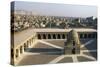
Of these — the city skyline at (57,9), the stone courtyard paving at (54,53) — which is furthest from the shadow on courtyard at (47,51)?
the city skyline at (57,9)

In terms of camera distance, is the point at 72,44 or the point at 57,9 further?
the point at 72,44

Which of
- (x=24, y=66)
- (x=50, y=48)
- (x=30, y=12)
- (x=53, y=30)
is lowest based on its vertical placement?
(x=24, y=66)

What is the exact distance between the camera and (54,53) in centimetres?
309

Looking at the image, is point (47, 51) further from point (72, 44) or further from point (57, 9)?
point (57, 9)

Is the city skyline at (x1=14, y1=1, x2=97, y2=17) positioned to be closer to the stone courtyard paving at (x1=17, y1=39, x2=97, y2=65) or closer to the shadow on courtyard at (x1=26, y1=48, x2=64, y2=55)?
the stone courtyard paving at (x1=17, y1=39, x2=97, y2=65)

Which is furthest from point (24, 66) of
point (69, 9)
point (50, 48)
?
point (69, 9)

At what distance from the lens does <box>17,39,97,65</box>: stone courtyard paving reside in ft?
9.72

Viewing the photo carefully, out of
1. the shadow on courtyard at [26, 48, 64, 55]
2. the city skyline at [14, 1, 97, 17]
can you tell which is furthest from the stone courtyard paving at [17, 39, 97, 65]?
the city skyline at [14, 1, 97, 17]

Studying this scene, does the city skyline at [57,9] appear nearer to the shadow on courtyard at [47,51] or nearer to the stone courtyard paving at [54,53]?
the stone courtyard paving at [54,53]

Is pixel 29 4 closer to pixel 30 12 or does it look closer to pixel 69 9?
pixel 30 12

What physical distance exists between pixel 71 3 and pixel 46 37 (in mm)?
654

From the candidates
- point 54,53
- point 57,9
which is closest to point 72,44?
point 54,53

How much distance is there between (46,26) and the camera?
3051 mm

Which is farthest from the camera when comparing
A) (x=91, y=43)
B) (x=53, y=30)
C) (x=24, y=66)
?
(x=91, y=43)
